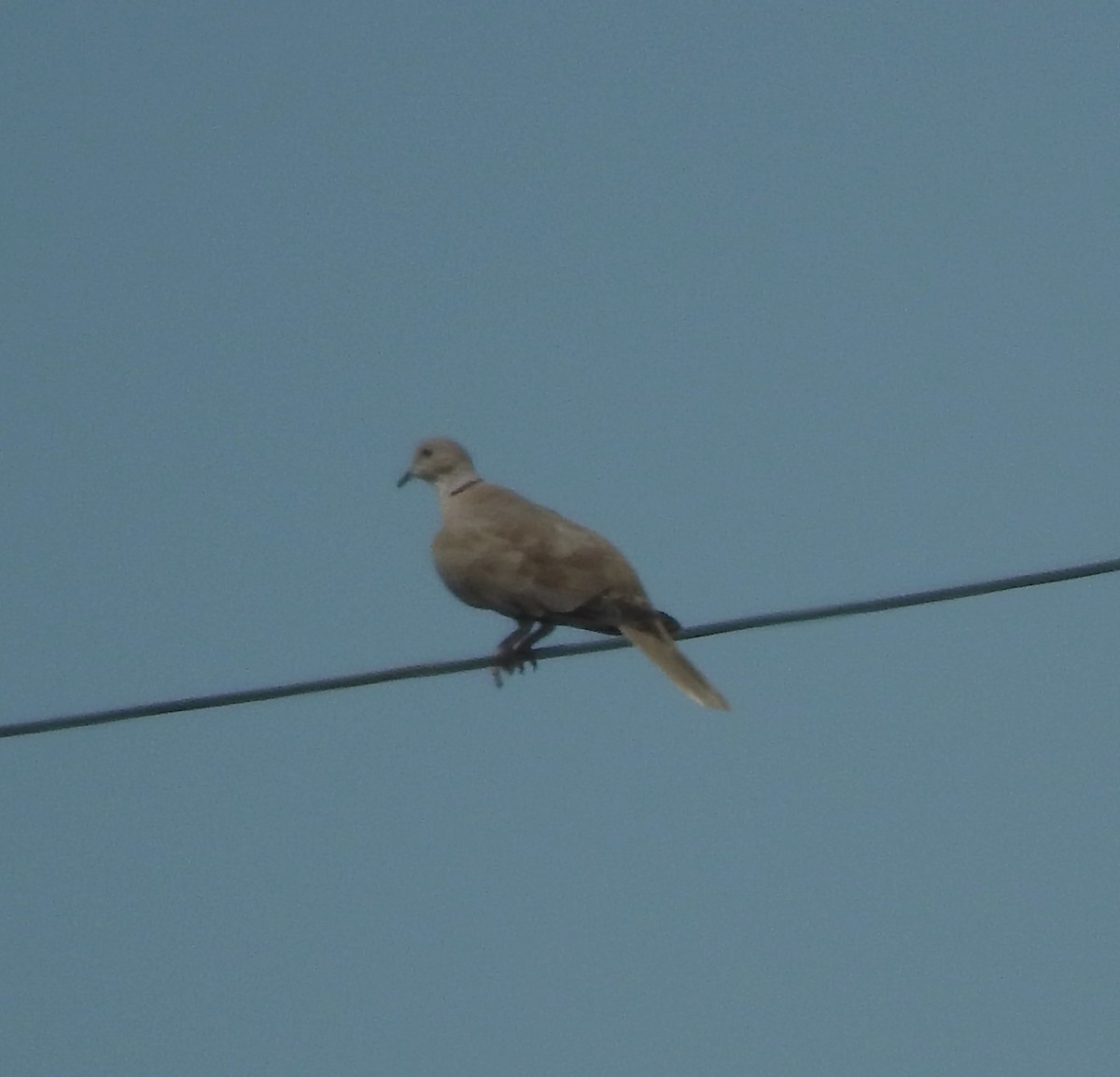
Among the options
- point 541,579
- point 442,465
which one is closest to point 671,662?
point 541,579

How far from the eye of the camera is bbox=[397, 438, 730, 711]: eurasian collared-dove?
987cm

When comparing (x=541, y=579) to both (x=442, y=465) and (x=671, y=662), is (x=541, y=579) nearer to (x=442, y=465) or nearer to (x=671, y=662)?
(x=671, y=662)

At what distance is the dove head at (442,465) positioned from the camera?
40.5 feet

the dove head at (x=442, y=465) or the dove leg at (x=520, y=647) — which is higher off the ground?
the dove head at (x=442, y=465)

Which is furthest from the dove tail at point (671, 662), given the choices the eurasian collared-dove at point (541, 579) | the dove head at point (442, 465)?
the dove head at point (442, 465)

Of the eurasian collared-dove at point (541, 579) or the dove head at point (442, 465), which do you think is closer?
the eurasian collared-dove at point (541, 579)

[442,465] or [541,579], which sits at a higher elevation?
[442,465]

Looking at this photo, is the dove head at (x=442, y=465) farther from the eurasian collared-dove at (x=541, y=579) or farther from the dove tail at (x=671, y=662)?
the dove tail at (x=671, y=662)

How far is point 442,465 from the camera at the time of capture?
12.4 m

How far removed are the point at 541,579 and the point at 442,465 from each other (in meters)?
2.17

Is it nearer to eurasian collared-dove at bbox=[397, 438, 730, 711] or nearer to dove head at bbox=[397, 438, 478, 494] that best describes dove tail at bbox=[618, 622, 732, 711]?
eurasian collared-dove at bbox=[397, 438, 730, 711]

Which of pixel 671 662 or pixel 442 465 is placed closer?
pixel 671 662

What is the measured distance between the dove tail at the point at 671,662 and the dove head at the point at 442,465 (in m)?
2.52

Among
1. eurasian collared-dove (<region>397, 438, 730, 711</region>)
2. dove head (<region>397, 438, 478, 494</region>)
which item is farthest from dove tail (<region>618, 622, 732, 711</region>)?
dove head (<region>397, 438, 478, 494</region>)
